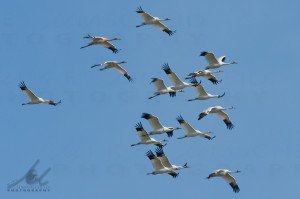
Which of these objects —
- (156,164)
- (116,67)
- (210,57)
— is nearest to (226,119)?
(210,57)

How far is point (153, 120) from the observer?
136ft

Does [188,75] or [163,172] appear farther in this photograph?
[188,75]

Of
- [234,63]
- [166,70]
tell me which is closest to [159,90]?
[166,70]

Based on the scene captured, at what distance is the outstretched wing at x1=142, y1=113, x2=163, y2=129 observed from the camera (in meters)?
41.3

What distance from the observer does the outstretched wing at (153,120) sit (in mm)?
41312

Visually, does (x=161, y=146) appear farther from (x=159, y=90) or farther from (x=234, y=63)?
(x=234, y=63)

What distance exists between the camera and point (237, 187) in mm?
41031

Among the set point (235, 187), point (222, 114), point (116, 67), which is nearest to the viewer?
point (235, 187)

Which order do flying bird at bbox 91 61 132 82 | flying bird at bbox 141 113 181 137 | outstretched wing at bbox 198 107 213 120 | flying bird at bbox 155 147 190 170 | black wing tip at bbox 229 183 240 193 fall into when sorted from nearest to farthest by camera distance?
1. outstretched wing at bbox 198 107 213 120
2. flying bird at bbox 155 147 190 170
3. black wing tip at bbox 229 183 240 193
4. flying bird at bbox 141 113 181 137
5. flying bird at bbox 91 61 132 82

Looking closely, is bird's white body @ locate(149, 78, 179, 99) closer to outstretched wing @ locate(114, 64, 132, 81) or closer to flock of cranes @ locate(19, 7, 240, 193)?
flock of cranes @ locate(19, 7, 240, 193)

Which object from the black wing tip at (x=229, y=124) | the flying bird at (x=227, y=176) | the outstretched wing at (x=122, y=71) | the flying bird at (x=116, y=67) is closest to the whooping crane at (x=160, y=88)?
the flying bird at (x=116, y=67)

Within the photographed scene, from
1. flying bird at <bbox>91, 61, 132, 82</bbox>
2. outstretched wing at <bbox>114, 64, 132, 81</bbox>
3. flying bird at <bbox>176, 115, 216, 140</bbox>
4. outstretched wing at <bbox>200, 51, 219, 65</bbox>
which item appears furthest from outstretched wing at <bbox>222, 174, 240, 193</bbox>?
outstretched wing at <bbox>114, 64, 132, 81</bbox>

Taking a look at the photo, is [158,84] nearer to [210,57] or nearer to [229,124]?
[210,57]

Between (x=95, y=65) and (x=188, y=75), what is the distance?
4384mm
